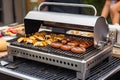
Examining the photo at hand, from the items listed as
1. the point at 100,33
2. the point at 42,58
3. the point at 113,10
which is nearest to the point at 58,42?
the point at 42,58

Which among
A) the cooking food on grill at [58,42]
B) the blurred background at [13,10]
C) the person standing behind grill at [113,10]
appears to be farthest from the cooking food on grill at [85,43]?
the blurred background at [13,10]

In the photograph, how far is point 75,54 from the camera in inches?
55.6

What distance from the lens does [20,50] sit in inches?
61.4

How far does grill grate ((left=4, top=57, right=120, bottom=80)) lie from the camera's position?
1.43 m

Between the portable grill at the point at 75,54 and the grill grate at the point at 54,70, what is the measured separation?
0.05 m

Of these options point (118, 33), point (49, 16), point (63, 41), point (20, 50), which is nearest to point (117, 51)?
point (118, 33)

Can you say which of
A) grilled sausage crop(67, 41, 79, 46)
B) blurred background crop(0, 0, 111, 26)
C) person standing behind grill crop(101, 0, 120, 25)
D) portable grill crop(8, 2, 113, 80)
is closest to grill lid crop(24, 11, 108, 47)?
portable grill crop(8, 2, 113, 80)

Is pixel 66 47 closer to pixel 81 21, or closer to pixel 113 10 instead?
pixel 81 21

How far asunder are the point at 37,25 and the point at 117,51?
59 cm

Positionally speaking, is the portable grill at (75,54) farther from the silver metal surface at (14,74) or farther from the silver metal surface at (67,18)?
the silver metal surface at (14,74)

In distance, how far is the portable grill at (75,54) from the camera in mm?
1367

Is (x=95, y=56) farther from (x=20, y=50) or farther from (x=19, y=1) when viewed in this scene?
(x=19, y=1)

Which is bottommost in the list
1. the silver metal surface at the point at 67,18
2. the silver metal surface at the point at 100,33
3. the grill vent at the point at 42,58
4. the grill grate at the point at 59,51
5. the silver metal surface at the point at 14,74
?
the silver metal surface at the point at 14,74

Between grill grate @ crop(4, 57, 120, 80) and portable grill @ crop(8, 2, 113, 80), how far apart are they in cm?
5
